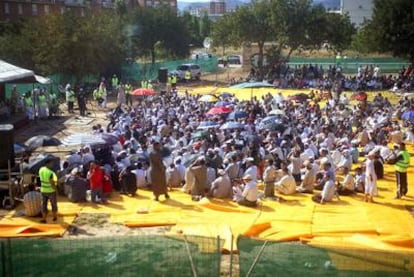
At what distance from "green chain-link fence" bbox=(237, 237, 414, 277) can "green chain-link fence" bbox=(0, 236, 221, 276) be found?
0.53 metres

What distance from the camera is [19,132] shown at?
23.6 meters

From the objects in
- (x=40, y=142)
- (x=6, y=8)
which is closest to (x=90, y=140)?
(x=40, y=142)

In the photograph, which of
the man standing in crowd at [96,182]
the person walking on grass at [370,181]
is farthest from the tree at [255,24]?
the man standing in crowd at [96,182]

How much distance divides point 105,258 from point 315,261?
306 centimetres

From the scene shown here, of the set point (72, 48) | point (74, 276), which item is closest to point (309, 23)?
point (72, 48)

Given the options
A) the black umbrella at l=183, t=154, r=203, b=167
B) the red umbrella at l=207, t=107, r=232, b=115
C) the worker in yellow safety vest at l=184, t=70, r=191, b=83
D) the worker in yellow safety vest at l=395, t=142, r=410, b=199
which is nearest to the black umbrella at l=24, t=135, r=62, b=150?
the black umbrella at l=183, t=154, r=203, b=167

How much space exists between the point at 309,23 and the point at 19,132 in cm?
2542

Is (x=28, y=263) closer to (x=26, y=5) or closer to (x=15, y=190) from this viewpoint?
(x=15, y=190)

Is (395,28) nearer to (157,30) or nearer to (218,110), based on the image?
(218,110)

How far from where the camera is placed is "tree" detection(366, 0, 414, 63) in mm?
35656

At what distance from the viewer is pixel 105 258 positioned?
8562 millimetres

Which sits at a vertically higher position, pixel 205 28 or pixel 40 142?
pixel 205 28

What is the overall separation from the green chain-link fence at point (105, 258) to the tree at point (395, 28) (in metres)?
30.3

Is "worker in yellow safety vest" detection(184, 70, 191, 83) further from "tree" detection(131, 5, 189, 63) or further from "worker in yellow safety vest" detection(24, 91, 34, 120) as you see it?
"worker in yellow safety vest" detection(24, 91, 34, 120)
